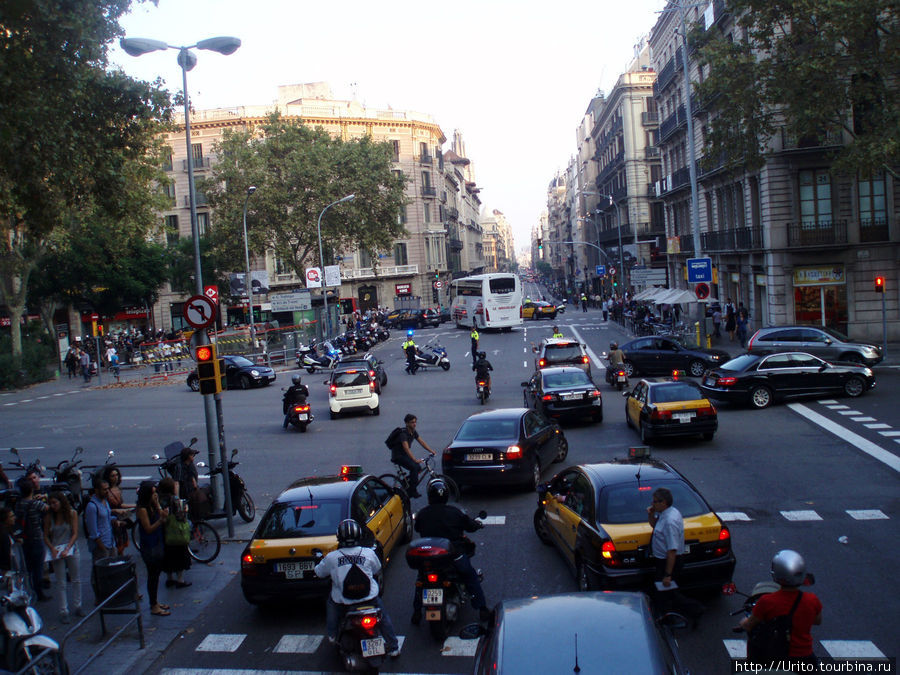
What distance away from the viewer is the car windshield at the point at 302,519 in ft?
30.0

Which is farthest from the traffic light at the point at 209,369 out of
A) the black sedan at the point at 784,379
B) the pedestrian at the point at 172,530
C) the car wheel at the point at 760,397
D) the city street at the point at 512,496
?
the car wheel at the point at 760,397

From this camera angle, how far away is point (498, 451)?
1330cm

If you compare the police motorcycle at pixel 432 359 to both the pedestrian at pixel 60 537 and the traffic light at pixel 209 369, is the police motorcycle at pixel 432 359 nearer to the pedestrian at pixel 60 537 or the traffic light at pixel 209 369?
the traffic light at pixel 209 369

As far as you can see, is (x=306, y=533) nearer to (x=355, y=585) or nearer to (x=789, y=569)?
(x=355, y=585)

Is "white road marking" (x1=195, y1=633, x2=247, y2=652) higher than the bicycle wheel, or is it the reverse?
the bicycle wheel

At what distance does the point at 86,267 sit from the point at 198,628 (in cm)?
4906

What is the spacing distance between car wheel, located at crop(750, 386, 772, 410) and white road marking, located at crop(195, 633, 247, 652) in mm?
16011

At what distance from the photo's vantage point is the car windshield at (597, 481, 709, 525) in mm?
8438

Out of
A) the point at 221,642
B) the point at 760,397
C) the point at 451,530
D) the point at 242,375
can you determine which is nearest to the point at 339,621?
the point at 451,530

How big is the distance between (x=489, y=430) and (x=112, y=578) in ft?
22.8

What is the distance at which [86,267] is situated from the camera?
173ft

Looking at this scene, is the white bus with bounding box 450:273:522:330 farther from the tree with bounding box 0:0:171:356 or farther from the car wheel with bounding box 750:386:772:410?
the tree with bounding box 0:0:171:356

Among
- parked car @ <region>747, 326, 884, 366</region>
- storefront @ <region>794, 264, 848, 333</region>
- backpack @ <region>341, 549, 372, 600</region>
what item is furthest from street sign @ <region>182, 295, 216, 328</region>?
storefront @ <region>794, 264, 848, 333</region>

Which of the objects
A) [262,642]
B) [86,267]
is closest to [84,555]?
[262,642]
